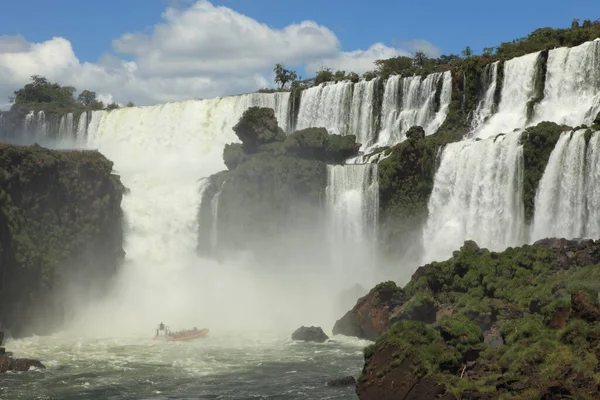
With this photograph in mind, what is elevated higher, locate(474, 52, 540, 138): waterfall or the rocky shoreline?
locate(474, 52, 540, 138): waterfall

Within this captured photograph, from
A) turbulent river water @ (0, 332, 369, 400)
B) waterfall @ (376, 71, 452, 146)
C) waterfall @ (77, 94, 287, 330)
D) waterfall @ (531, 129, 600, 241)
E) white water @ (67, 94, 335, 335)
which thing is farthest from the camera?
waterfall @ (376, 71, 452, 146)

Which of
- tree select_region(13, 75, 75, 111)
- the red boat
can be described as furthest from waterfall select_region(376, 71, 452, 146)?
tree select_region(13, 75, 75, 111)

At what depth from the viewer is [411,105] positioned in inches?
2207

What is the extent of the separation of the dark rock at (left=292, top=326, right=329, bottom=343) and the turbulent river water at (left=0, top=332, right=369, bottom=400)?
1.32ft

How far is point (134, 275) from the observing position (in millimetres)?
50812

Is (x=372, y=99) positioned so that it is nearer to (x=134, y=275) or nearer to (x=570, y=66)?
(x=570, y=66)

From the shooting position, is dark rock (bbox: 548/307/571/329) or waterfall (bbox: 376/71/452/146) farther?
waterfall (bbox: 376/71/452/146)

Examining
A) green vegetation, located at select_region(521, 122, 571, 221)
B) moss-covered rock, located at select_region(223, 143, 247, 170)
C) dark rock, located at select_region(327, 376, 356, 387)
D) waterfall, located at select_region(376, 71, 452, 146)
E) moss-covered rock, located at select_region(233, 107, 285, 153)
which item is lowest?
dark rock, located at select_region(327, 376, 356, 387)

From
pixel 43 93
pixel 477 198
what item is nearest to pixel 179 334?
pixel 477 198

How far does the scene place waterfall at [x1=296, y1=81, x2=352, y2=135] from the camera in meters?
59.2

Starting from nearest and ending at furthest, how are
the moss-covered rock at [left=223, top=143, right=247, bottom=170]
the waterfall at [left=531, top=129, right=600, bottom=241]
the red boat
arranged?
the waterfall at [left=531, top=129, right=600, bottom=241] < the red boat < the moss-covered rock at [left=223, top=143, right=247, bottom=170]

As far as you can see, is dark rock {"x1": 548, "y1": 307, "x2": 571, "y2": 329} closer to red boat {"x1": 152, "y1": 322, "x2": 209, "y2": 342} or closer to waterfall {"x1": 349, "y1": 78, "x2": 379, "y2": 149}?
red boat {"x1": 152, "y1": 322, "x2": 209, "y2": 342}

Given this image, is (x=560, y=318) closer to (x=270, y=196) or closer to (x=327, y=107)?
(x=270, y=196)

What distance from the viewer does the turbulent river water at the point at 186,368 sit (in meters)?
29.8
